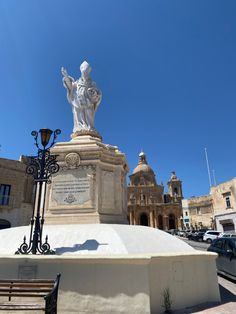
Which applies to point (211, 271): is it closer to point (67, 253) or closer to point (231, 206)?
point (67, 253)

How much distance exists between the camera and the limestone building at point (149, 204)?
235 feet

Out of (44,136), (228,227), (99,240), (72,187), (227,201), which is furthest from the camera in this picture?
(227,201)

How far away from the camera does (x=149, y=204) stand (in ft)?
237

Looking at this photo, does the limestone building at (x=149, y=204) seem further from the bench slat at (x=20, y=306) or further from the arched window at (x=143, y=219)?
the bench slat at (x=20, y=306)

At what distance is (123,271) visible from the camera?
5.55m

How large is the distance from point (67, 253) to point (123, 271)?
1480 mm

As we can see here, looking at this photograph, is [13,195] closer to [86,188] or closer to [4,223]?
[4,223]

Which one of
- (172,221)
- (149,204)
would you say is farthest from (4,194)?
(172,221)

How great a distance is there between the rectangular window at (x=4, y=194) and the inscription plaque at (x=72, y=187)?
67.6 ft

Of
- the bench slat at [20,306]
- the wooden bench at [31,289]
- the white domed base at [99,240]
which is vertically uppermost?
the white domed base at [99,240]

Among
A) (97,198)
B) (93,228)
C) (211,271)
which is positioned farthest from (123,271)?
(97,198)

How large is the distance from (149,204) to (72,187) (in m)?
65.4

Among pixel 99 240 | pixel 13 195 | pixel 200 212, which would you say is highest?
pixel 200 212

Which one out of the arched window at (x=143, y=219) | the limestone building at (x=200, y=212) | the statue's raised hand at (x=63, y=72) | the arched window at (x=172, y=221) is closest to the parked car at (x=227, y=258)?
the statue's raised hand at (x=63, y=72)
